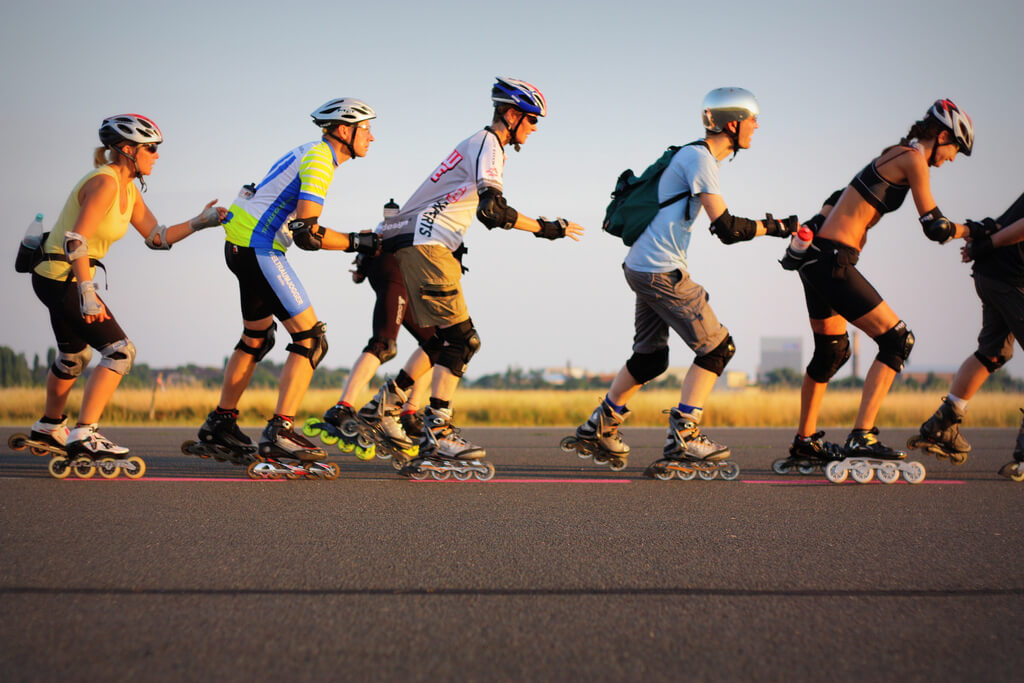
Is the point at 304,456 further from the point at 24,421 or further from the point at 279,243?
the point at 24,421

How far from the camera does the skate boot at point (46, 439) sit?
596 centimetres

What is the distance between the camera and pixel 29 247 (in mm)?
6016

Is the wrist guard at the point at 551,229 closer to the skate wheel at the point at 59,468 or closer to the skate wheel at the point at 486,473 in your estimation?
the skate wheel at the point at 486,473

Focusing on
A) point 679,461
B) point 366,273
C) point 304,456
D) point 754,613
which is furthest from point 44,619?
point 366,273

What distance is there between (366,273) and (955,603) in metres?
5.79

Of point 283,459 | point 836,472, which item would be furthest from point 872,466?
point 283,459

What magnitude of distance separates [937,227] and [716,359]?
1.70 meters

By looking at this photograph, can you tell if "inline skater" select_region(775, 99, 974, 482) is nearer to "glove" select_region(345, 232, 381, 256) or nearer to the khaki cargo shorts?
the khaki cargo shorts

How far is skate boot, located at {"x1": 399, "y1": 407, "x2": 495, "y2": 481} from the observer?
613cm

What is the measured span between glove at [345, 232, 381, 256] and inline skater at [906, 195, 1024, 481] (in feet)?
13.6

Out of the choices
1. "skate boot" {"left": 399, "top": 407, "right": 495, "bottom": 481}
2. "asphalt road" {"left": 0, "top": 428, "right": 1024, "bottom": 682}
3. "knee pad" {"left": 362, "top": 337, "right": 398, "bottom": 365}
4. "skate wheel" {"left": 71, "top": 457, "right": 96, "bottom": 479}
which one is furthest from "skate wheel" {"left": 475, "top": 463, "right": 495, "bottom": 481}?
"skate wheel" {"left": 71, "top": 457, "right": 96, "bottom": 479}

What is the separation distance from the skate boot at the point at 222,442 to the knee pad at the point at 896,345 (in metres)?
4.61

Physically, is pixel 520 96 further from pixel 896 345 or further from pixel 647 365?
pixel 896 345

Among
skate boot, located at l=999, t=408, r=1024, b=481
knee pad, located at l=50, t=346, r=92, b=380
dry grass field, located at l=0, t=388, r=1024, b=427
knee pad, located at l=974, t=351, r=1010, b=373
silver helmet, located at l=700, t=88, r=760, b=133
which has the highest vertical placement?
silver helmet, located at l=700, t=88, r=760, b=133
